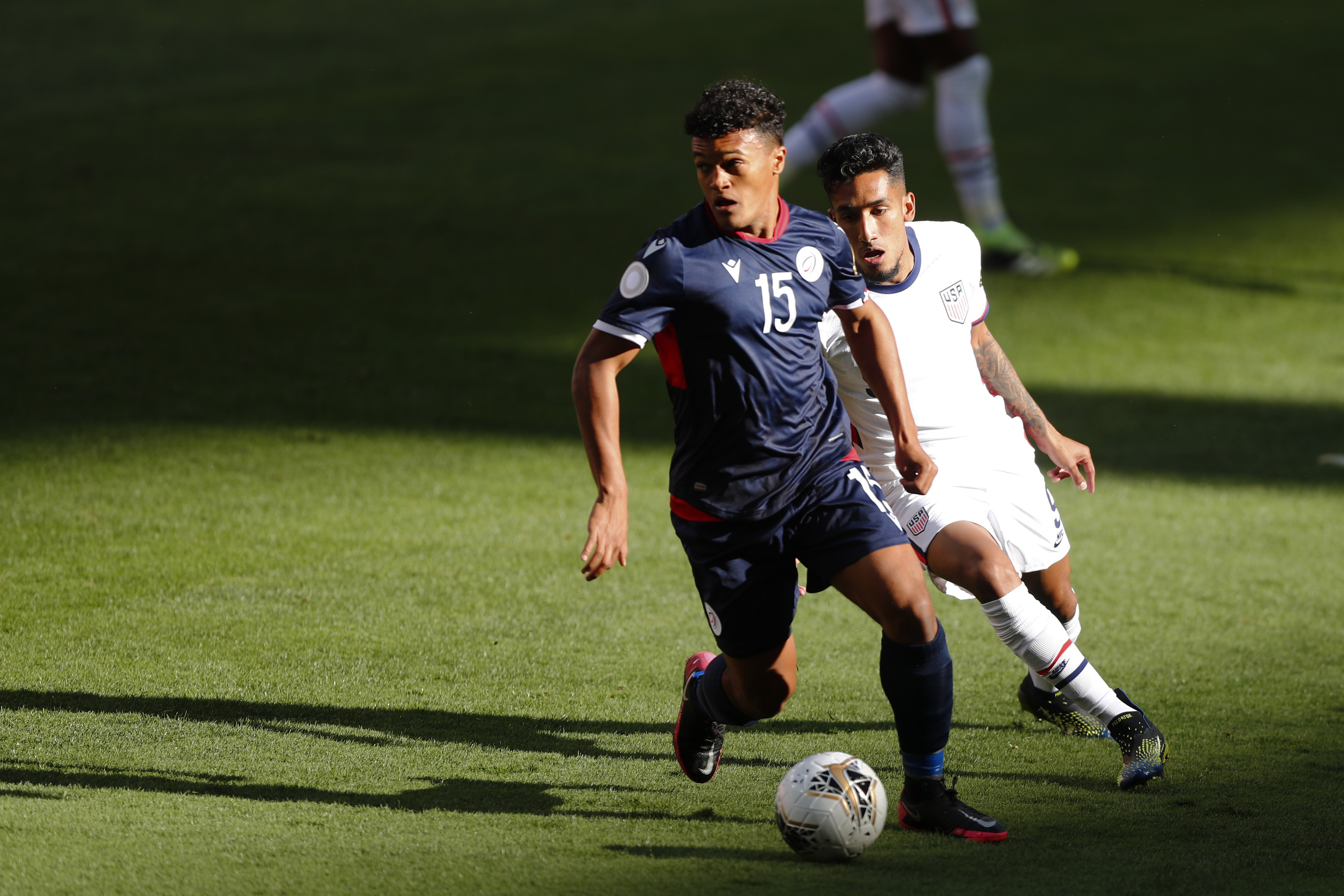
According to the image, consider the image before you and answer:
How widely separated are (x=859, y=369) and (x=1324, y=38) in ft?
58.8

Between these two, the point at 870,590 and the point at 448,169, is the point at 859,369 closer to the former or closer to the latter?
the point at 870,590

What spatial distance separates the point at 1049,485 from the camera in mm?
8383

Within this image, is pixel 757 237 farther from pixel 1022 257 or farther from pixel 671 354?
pixel 1022 257

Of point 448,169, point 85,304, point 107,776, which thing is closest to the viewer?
point 107,776

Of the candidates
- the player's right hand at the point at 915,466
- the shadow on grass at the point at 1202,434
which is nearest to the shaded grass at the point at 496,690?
the shadow on grass at the point at 1202,434

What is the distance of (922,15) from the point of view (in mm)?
11281

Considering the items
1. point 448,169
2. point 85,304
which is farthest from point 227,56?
point 85,304

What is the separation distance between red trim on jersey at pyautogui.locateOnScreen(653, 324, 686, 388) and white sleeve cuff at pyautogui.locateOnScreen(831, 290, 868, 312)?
1.61 feet

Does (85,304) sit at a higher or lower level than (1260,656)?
higher

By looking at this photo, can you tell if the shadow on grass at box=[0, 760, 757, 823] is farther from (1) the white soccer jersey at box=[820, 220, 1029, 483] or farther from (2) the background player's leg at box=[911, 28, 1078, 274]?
(2) the background player's leg at box=[911, 28, 1078, 274]

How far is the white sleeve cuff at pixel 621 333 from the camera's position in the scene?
12.1 feet

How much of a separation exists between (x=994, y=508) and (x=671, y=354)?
126 cm

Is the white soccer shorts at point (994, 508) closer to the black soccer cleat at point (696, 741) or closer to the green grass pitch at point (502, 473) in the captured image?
the green grass pitch at point (502, 473)

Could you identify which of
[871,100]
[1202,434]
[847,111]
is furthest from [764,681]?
[871,100]
